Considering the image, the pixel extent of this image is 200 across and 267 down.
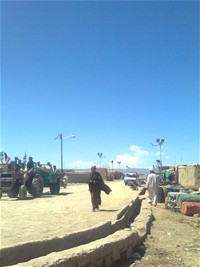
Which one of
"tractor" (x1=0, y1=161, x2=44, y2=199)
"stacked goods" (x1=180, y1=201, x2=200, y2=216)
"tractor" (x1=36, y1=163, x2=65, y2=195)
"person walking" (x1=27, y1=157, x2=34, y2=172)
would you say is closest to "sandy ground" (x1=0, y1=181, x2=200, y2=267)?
"stacked goods" (x1=180, y1=201, x2=200, y2=216)

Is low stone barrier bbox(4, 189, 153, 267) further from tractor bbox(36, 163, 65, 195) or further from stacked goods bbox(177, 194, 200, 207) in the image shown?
tractor bbox(36, 163, 65, 195)

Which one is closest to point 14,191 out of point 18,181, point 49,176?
point 18,181

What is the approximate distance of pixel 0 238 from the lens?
29.4ft

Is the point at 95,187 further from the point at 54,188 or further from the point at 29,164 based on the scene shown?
the point at 54,188

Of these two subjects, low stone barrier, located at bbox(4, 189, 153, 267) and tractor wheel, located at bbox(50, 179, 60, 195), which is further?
tractor wheel, located at bbox(50, 179, 60, 195)

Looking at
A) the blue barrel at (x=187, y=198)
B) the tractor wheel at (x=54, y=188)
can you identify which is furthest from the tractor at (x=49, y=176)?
the blue barrel at (x=187, y=198)

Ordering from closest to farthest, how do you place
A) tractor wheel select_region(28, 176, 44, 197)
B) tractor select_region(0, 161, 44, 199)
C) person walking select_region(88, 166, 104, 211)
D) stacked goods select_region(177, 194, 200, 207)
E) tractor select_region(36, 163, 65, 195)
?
1. person walking select_region(88, 166, 104, 211)
2. stacked goods select_region(177, 194, 200, 207)
3. tractor select_region(0, 161, 44, 199)
4. tractor wheel select_region(28, 176, 44, 197)
5. tractor select_region(36, 163, 65, 195)

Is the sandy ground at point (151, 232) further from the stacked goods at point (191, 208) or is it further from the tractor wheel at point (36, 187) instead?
the tractor wheel at point (36, 187)

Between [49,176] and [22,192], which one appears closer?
[22,192]

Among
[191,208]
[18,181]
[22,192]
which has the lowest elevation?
[191,208]

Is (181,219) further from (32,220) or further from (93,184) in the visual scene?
(32,220)

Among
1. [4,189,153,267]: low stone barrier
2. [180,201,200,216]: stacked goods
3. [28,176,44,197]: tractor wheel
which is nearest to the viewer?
[4,189,153,267]: low stone barrier

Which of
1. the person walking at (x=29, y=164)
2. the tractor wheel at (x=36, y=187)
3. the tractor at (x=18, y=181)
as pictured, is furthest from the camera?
the person walking at (x=29, y=164)

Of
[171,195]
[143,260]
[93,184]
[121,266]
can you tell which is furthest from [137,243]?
[171,195]
